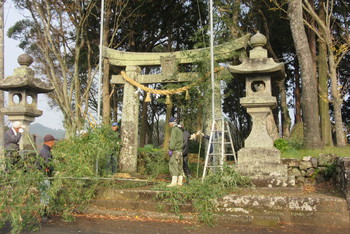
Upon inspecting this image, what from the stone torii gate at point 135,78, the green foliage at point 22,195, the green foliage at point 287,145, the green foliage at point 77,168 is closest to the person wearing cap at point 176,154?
the green foliage at point 77,168

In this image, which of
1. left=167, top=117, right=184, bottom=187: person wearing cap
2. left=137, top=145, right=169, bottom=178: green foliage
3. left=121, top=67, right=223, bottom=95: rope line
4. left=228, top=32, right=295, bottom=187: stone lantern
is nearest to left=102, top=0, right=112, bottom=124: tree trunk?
left=137, top=145, right=169, bottom=178: green foliage

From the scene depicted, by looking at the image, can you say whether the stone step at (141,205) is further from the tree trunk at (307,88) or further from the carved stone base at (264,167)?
the tree trunk at (307,88)

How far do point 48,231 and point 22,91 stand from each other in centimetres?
489

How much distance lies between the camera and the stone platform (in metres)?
5.52

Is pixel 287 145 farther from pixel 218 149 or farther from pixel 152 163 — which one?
pixel 152 163

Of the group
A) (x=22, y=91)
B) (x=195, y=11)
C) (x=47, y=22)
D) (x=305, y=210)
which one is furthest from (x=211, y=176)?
(x=195, y=11)

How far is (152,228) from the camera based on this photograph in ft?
17.7

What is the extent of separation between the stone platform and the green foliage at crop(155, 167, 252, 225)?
0.13 meters

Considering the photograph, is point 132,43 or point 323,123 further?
point 132,43

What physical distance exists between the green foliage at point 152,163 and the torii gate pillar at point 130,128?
0.56 meters

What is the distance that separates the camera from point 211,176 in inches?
260

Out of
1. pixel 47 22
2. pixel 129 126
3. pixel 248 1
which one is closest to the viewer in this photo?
pixel 129 126

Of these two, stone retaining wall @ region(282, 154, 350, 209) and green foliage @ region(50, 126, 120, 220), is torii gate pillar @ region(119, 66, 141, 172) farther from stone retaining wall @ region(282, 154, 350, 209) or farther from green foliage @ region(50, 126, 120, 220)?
stone retaining wall @ region(282, 154, 350, 209)

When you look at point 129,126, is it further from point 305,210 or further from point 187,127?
point 305,210
